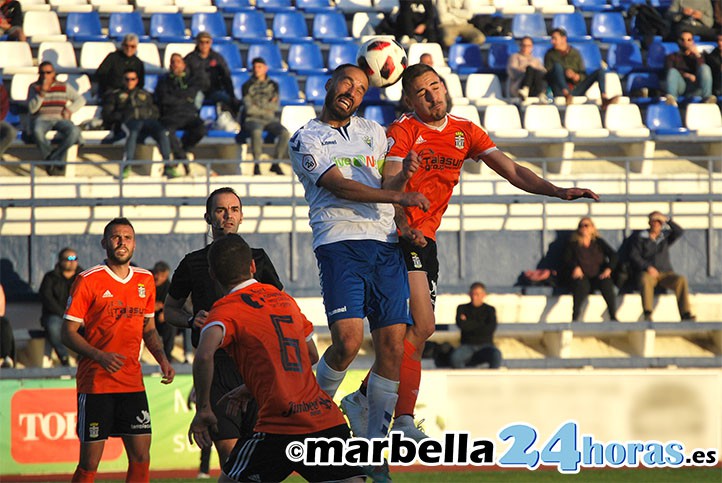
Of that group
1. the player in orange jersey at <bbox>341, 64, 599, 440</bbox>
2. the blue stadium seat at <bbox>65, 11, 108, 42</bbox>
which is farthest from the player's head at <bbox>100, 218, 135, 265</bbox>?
the blue stadium seat at <bbox>65, 11, 108, 42</bbox>

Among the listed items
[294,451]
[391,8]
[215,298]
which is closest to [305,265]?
[391,8]

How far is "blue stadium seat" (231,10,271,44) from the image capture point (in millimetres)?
17609

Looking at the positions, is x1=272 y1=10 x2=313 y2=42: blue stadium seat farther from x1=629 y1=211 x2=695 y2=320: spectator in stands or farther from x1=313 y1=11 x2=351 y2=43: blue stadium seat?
x1=629 y1=211 x2=695 y2=320: spectator in stands

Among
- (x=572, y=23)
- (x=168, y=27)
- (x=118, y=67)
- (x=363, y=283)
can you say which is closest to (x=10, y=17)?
(x=168, y=27)

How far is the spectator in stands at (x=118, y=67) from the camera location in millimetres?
15531

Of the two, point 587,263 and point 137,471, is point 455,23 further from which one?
point 137,471

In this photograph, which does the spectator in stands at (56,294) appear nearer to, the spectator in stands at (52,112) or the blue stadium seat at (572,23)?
the spectator in stands at (52,112)

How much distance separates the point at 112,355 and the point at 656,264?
9.15 meters

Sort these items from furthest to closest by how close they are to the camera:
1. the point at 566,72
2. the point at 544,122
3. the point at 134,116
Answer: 1. the point at 566,72
2. the point at 544,122
3. the point at 134,116

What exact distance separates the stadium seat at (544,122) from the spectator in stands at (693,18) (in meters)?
2.81

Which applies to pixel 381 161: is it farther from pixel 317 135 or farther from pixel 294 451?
pixel 294 451

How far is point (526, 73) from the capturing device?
16.7 meters

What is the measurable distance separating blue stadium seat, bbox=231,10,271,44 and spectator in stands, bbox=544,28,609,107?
4198mm

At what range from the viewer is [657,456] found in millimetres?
12492
